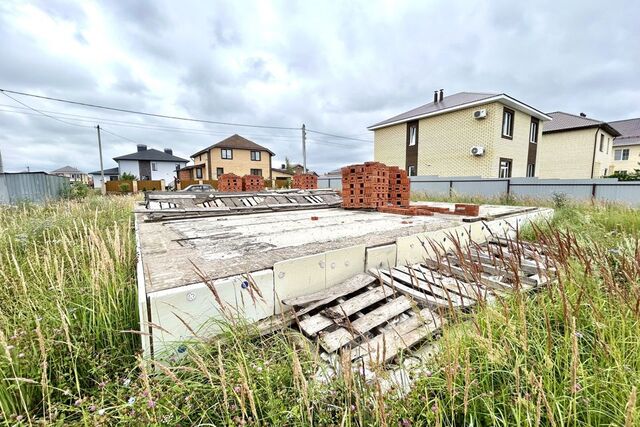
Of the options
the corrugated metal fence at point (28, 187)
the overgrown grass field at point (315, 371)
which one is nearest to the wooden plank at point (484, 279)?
the overgrown grass field at point (315, 371)

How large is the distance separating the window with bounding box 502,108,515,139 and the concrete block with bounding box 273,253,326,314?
53.0 feet

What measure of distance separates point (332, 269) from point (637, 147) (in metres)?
40.5

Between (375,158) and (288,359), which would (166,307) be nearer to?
(288,359)

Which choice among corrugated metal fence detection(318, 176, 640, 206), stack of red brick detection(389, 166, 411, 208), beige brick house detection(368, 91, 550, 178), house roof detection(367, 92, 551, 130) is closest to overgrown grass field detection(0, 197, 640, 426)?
stack of red brick detection(389, 166, 411, 208)

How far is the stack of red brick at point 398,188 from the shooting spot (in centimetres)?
703

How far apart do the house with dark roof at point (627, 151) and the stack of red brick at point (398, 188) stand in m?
34.1

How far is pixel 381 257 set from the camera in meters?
3.24

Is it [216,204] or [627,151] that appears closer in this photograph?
[216,204]

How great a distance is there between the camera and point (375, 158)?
2069cm

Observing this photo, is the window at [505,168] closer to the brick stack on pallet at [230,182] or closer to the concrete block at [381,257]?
the brick stack on pallet at [230,182]

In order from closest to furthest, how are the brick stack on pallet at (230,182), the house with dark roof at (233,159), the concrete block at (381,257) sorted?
the concrete block at (381,257), the brick stack on pallet at (230,182), the house with dark roof at (233,159)

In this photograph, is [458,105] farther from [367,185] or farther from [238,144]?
[238,144]

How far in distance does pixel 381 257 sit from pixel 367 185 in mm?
3760

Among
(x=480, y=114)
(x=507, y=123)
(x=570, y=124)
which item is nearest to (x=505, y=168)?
(x=507, y=123)
